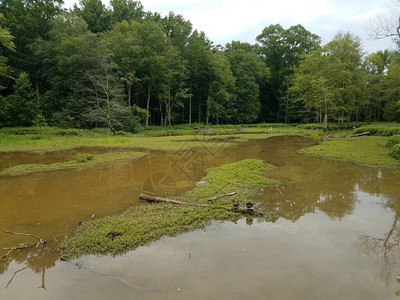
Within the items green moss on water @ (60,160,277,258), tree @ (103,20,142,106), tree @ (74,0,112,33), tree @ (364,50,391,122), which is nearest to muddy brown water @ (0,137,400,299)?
green moss on water @ (60,160,277,258)

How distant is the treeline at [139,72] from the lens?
31.7m

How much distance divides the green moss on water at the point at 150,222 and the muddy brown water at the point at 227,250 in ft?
1.00

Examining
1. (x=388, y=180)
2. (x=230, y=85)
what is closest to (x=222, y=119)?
(x=230, y=85)

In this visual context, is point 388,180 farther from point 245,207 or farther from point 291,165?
point 245,207

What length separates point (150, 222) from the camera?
7.27m

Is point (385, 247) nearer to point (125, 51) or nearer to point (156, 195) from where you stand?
point (156, 195)

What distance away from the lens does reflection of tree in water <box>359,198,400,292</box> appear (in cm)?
539

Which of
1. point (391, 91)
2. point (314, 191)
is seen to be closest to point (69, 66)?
point (314, 191)

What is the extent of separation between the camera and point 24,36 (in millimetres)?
36406

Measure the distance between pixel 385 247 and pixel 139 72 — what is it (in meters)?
37.9

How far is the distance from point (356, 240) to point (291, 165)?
8.71 m

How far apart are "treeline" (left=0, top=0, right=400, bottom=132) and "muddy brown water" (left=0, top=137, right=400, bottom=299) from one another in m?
21.6

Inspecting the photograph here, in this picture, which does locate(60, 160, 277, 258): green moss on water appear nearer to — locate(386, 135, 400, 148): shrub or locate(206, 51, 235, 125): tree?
locate(386, 135, 400, 148): shrub

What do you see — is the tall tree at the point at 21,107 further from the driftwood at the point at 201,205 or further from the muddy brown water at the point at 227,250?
the driftwood at the point at 201,205
